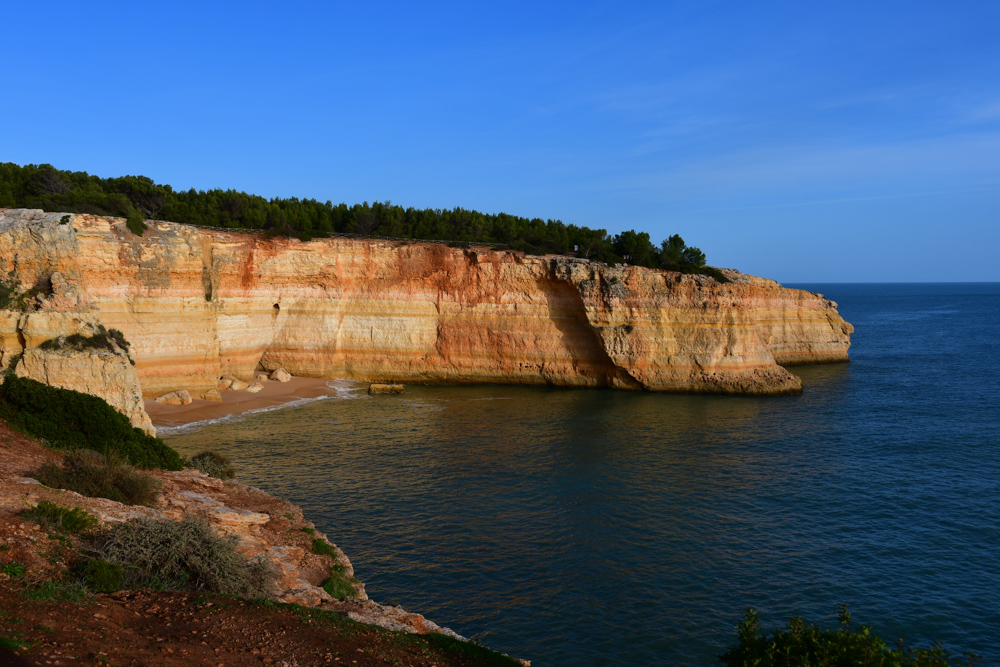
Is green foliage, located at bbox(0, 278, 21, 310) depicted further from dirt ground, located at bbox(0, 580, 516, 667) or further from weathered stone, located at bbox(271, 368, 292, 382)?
dirt ground, located at bbox(0, 580, 516, 667)

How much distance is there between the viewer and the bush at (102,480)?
12.8 metres

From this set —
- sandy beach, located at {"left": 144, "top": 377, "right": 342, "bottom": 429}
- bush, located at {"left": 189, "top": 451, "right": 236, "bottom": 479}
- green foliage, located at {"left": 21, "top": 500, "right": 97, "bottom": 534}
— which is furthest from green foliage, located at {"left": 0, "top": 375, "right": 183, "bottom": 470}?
sandy beach, located at {"left": 144, "top": 377, "right": 342, "bottom": 429}

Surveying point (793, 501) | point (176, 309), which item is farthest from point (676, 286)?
point (176, 309)

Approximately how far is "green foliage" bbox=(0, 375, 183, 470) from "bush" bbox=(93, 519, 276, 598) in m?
6.25

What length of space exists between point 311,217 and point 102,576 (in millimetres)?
40200

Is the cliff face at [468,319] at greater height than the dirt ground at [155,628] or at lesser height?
greater

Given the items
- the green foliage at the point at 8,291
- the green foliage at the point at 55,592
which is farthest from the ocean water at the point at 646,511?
→ the green foliage at the point at 8,291

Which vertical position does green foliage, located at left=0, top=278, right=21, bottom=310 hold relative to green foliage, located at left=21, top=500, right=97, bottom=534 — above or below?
above

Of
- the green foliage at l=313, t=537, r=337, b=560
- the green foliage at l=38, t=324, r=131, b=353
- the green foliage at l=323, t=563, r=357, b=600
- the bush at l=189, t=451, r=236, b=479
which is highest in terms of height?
the green foliage at l=38, t=324, r=131, b=353

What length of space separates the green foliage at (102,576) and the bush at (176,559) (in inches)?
4.5

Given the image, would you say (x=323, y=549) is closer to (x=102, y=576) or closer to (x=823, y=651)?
(x=102, y=576)

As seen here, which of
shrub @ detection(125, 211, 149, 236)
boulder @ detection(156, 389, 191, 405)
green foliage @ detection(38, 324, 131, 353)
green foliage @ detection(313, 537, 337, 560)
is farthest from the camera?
shrub @ detection(125, 211, 149, 236)

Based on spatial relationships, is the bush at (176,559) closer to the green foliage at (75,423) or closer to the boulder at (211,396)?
the green foliage at (75,423)

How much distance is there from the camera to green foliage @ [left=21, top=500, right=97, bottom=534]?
33.5ft
